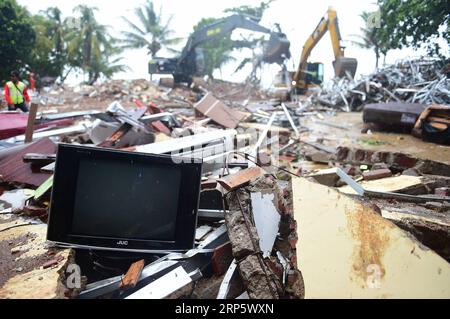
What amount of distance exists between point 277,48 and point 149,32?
17515mm

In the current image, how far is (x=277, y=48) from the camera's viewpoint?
11.3 metres

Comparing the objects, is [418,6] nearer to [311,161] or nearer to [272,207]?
[311,161]

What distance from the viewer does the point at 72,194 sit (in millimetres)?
1902

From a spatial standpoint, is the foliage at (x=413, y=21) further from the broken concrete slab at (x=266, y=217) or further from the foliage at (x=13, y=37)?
the foliage at (x=13, y=37)

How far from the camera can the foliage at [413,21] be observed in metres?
8.21

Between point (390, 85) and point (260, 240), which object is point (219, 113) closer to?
point (260, 240)

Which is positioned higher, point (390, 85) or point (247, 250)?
point (390, 85)

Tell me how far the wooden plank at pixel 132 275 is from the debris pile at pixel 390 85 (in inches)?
317

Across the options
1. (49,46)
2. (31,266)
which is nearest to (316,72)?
(31,266)

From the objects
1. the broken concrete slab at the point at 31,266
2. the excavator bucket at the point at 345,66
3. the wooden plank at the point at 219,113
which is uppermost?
the excavator bucket at the point at 345,66

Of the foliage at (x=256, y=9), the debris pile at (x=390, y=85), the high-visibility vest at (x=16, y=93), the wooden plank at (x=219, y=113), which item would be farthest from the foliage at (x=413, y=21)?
the foliage at (x=256, y=9)

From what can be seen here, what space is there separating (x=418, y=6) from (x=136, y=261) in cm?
981

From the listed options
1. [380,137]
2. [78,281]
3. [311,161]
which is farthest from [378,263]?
[380,137]

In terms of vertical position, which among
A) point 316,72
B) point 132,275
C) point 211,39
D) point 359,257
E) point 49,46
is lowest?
point 132,275
